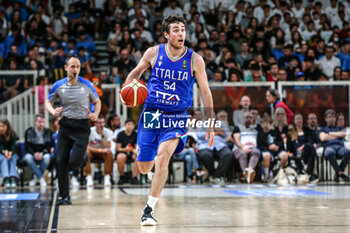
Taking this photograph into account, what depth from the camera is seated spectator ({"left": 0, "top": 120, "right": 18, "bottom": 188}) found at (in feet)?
38.3

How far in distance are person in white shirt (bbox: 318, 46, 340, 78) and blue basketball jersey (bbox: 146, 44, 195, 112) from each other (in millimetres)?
9929

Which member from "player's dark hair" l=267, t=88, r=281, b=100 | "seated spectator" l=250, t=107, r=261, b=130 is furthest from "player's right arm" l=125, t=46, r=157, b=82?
"player's dark hair" l=267, t=88, r=281, b=100

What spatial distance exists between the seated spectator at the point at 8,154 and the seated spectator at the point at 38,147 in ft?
0.85

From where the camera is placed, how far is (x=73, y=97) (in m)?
8.09

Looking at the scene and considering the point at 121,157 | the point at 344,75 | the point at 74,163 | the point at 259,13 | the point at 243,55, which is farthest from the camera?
the point at 259,13

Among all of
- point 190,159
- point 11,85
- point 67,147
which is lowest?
point 190,159

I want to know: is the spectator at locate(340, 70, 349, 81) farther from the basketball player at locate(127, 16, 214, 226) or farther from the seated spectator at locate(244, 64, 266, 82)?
the basketball player at locate(127, 16, 214, 226)

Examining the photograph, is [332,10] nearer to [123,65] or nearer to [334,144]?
[334,144]

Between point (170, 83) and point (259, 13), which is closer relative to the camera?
point (170, 83)

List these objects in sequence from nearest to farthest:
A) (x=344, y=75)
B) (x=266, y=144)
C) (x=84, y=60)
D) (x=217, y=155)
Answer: (x=217, y=155) < (x=266, y=144) < (x=344, y=75) < (x=84, y=60)

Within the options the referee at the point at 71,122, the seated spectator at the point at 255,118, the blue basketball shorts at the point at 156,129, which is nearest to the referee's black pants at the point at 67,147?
the referee at the point at 71,122

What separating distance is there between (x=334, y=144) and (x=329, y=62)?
358 centimetres

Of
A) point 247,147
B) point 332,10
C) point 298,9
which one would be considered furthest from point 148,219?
point 332,10

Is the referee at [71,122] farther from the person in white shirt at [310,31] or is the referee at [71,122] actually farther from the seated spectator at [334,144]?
the person in white shirt at [310,31]
